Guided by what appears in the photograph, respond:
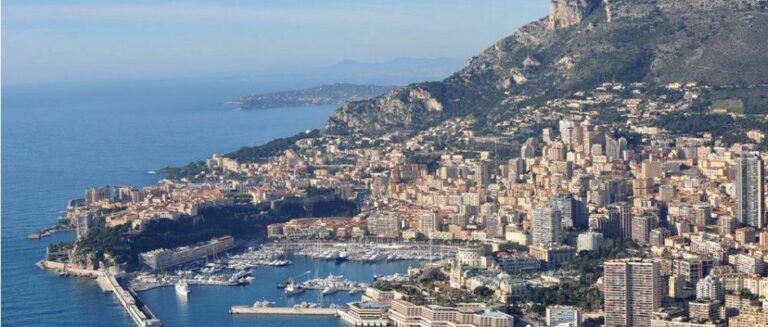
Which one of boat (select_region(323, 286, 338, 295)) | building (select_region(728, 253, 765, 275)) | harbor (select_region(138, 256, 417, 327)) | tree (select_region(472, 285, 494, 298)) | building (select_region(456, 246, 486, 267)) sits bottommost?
harbor (select_region(138, 256, 417, 327))

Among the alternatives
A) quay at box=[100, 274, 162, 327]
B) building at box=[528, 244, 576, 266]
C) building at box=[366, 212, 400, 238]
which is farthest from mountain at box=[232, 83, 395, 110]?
quay at box=[100, 274, 162, 327]

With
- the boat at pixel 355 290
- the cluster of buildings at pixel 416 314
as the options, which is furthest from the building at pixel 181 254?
the cluster of buildings at pixel 416 314

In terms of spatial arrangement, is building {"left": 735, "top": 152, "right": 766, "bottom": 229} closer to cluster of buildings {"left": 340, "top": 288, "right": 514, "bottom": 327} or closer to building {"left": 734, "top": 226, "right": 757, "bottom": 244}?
building {"left": 734, "top": 226, "right": 757, "bottom": 244}

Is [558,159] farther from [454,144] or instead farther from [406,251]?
[406,251]

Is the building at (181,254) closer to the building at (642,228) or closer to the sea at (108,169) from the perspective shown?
the sea at (108,169)

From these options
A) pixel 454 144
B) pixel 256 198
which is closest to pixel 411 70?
pixel 454 144

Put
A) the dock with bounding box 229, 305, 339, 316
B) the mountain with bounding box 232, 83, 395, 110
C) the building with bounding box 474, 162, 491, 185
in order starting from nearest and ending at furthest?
1. the dock with bounding box 229, 305, 339, 316
2. the building with bounding box 474, 162, 491, 185
3. the mountain with bounding box 232, 83, 395, 110
